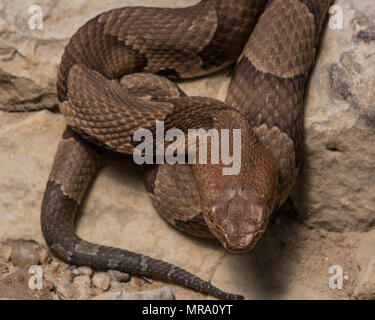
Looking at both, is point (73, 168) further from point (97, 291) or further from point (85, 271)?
point (97, 291)

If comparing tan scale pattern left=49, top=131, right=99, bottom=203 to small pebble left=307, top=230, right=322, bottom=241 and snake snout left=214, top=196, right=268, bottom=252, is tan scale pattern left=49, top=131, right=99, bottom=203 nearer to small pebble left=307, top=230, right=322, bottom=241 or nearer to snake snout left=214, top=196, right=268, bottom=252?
snake snout left=214, top=196, right=268, bottom=252

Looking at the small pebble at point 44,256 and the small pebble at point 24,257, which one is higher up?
the small pebble at point 24,257

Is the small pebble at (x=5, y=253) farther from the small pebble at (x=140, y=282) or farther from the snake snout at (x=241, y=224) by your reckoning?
the snake snout at (x=241, y=224)

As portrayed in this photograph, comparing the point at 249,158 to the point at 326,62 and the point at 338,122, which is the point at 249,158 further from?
the point at 326,62

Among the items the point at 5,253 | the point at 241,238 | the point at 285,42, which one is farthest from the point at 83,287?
the point at 285,42

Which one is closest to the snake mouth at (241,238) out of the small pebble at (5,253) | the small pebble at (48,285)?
the small pebble at (48,285)

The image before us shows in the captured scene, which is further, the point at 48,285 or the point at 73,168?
the point at 73,168
